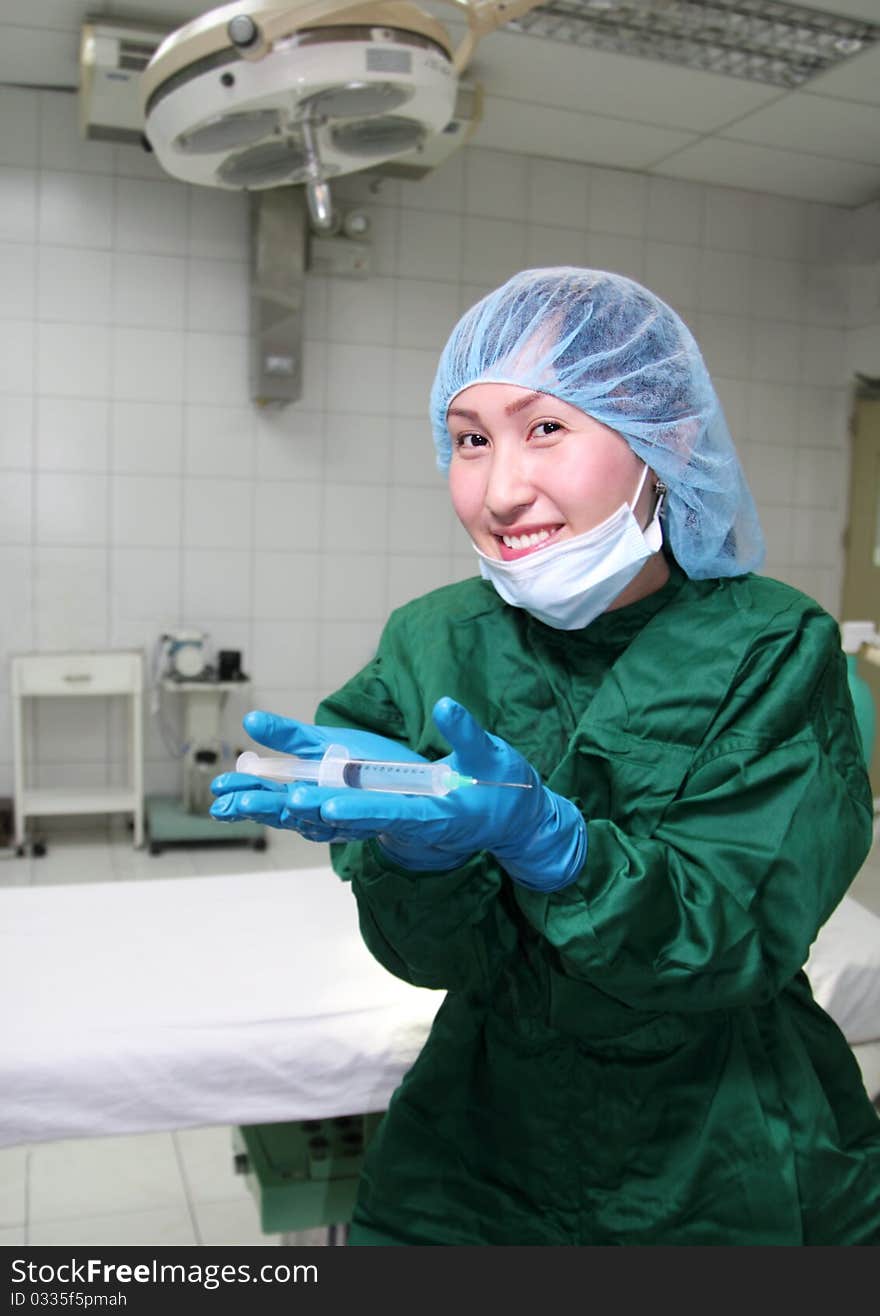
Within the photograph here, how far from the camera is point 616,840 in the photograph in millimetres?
953

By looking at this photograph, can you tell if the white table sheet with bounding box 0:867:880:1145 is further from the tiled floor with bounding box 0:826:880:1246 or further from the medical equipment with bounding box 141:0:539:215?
the medical equipment with bounding box 141:0:539:215

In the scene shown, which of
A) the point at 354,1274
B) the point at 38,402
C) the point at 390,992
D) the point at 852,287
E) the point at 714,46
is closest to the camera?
the point at 354,1274

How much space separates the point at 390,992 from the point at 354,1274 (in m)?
0.84

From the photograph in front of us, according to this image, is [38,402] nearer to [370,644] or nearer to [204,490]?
[204,490]

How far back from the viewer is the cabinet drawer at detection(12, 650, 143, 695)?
4336mm

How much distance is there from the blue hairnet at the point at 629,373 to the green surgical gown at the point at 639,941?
8cm

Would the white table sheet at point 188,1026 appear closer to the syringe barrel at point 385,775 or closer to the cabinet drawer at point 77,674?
the syringe barrel at point 385,775

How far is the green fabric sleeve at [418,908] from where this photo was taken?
1.03 meters

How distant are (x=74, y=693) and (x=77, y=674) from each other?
0.08 meters

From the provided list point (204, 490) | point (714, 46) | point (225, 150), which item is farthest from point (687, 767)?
point (204, 490)

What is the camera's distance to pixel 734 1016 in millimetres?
1135

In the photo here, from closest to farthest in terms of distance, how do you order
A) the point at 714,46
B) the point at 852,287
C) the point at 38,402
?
the point at 714,46 < the point at 38,402 < the point at 852,287

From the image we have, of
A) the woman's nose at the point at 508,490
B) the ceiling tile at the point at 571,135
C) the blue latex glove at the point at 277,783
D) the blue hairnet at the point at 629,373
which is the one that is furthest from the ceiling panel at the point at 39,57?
the blue latex glove at the point at 277,783

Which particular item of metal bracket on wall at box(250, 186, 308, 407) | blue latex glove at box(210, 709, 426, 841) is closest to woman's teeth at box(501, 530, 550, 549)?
blue latex glove at box(210, 709, 426, 841)
